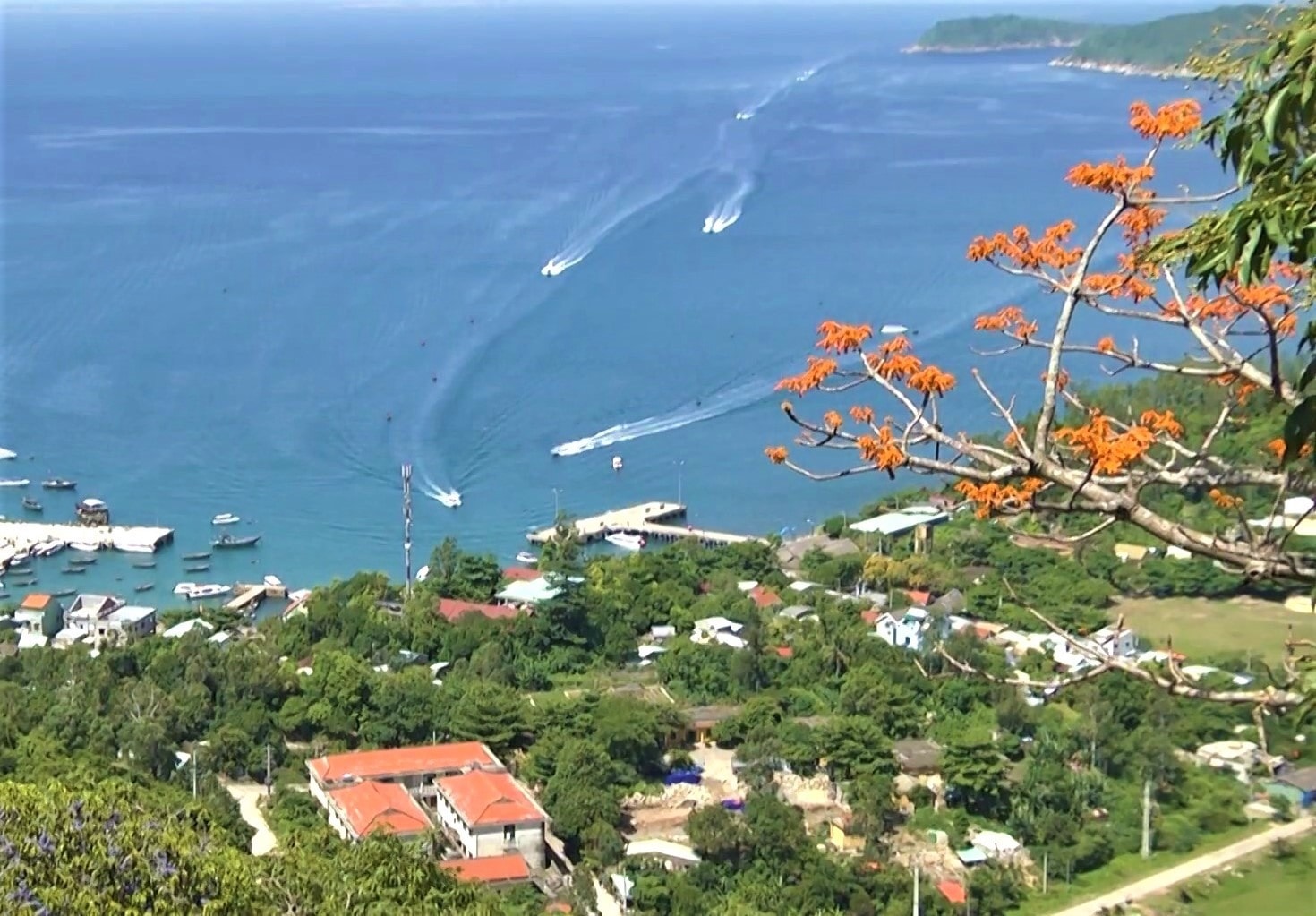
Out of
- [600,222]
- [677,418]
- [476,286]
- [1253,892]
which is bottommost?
[677,418]

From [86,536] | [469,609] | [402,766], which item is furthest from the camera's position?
[86,536]

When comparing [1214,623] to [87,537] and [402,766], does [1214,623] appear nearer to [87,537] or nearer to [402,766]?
[402,766]

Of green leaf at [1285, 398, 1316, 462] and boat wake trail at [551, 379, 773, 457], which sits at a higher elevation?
green leaf at [1285, 398, 1316, 462]

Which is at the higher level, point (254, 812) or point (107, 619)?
Answer: point (254, 812)

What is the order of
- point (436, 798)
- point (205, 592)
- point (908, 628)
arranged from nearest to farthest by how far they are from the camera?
point (436, 798) < point (908, 628) < point (205, 592)

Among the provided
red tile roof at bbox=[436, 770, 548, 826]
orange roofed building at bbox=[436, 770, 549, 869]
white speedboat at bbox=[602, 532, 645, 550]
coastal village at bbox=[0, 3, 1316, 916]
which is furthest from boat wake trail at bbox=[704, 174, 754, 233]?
orange roofed building at bbox=[436, 770, 549, 869]

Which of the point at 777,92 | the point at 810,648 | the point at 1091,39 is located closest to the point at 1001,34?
the point at 1091,39

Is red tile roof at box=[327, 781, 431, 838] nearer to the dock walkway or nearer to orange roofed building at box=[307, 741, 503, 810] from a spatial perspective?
orange roofed building at box=[307, 741, 503, 810]
